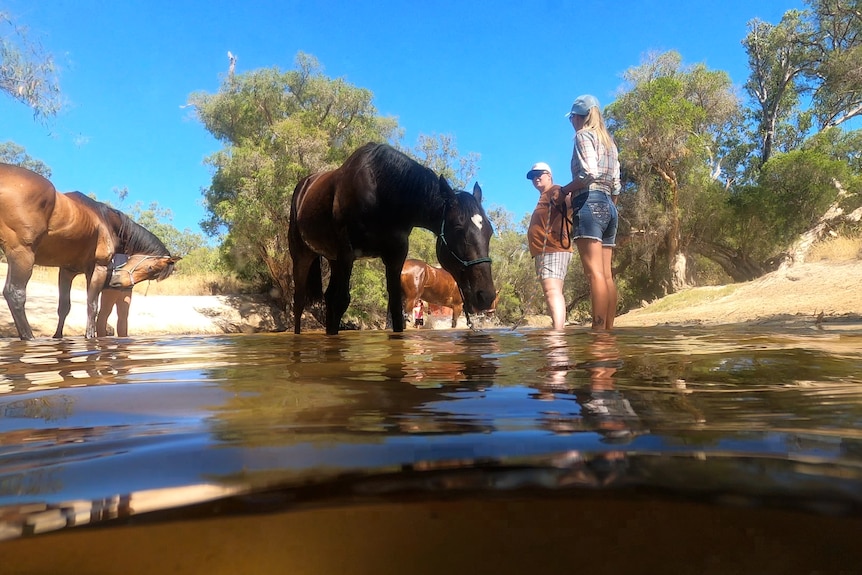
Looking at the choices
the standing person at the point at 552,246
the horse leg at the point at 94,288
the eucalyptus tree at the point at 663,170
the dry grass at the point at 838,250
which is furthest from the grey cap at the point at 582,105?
the eucalyptus tree at the point at 663,170

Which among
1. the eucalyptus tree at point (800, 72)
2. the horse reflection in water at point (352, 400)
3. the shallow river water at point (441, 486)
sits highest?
the eucalyptus tree at point (800, 72)

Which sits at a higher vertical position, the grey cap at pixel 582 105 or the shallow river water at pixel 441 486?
the grey cap at pixel 582 105

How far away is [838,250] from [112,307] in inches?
733

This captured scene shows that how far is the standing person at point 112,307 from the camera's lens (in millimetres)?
8133

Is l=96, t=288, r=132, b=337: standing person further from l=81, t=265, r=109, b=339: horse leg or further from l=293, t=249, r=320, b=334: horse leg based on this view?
l=293, t=249, r=320, b=334: horse leg

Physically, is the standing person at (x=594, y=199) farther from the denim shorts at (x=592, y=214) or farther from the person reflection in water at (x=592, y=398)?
the person reflection in water at (x=592, y=398)

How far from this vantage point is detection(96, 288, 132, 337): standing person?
813 centimetres

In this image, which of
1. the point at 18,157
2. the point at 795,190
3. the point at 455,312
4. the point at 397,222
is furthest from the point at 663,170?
the point at 18,157

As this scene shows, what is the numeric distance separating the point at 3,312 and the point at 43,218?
190 inches

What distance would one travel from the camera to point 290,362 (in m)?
1.86

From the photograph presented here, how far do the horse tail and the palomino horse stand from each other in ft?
10.6

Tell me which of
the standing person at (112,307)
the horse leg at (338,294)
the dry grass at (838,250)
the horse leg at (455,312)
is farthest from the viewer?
the dry grass at (838,250)

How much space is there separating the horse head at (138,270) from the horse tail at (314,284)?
3.54 meters

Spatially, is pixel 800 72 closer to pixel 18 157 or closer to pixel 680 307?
pixel 680 307
